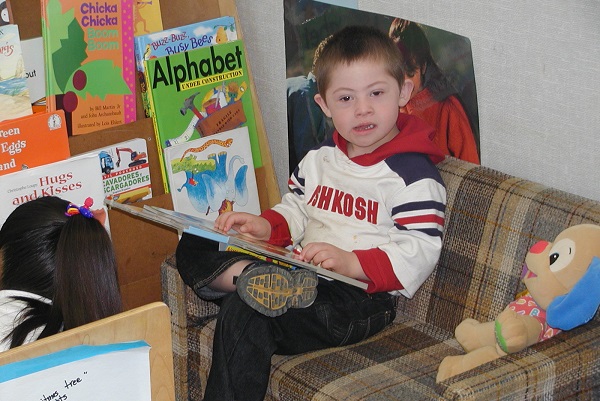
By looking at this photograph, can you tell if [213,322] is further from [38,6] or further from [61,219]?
[38,6]

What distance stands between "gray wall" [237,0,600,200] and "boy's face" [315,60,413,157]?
9.4 inches

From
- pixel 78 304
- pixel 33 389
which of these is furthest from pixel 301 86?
pixel 33 389

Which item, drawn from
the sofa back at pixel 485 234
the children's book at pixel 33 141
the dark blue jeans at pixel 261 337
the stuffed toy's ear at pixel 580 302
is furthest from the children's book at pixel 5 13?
the stuffed toy's ear at pixel 580 302

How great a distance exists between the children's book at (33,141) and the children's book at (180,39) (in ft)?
1.05

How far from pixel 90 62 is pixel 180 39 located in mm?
306

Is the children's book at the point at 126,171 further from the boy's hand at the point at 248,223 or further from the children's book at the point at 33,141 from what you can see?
the boy's hand at the point at 248,223

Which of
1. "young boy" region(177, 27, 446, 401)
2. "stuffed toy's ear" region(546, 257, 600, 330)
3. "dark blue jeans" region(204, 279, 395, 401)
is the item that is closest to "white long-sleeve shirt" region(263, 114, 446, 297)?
"young boy" region(177, 27, 446, 401)

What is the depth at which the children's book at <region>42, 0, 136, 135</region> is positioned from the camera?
2.75 meters

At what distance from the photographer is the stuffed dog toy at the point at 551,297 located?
2008 mm

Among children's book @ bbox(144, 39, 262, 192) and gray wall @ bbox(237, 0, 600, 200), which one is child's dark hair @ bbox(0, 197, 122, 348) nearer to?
children's book @ bbox(144, 39, 262, 192)

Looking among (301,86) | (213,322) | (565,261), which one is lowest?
(213,322)

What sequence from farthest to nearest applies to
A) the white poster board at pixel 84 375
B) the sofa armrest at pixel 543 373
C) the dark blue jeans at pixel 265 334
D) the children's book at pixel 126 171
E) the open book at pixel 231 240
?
the children's book at pixel 126 171 → the dark blue jeans at pixel 265 334 → the open book at pixel 231 240 → the sofa armrest at pixel 543 373 → the white poster board at pixel 84 375

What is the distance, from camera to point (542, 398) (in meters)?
1.97

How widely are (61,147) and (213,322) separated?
0.68 metres
